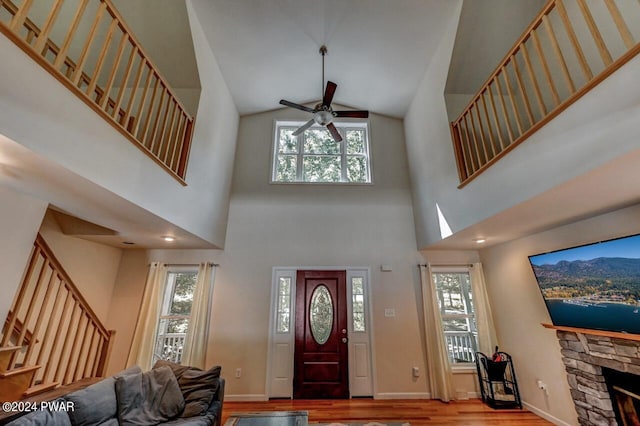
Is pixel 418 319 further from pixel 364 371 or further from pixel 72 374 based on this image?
pixel 72 374

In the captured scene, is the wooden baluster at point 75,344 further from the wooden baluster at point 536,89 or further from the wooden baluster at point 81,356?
the wooden baluster at point 536,89

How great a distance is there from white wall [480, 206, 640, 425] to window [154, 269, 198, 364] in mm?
5146

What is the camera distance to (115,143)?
7.22 feet

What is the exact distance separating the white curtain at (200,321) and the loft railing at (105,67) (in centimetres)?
196

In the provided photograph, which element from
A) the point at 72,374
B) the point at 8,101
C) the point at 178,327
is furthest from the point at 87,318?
the point at 8,101

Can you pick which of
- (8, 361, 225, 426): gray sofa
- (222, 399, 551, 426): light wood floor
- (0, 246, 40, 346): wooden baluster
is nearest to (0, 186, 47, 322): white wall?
(0, 246, 40, 346): wooden baluster

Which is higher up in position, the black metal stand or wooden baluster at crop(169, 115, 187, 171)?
wooden baluster at crop(169, 115, 187, 171)

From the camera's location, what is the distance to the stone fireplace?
2.61 metres

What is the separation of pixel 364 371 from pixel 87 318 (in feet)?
13.6

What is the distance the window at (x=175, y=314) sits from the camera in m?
4.35

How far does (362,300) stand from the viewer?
4.60 meters

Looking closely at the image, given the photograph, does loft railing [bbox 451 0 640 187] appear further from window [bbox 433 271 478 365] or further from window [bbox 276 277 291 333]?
window [bbox 276 277 291 333]

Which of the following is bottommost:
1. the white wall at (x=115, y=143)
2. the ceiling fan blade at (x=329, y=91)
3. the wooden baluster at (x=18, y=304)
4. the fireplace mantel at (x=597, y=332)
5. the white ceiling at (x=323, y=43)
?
the fireplace mantel at (x=597, y=332)

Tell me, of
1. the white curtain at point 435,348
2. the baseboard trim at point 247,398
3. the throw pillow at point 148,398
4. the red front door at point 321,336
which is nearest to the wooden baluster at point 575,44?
the white curtain at point 435,348
